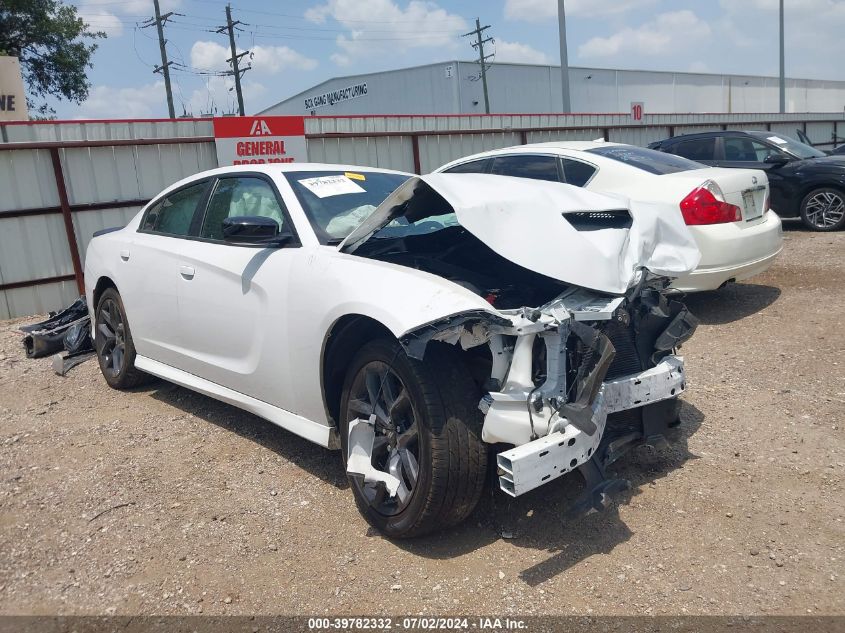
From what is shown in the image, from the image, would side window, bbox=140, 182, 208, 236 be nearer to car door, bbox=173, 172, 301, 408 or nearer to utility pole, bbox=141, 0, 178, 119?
car door, bbox=173, 172, 301, 408

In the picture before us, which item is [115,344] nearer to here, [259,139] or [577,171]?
[577,171]

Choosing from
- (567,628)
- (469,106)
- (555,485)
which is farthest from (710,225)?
(469,106)

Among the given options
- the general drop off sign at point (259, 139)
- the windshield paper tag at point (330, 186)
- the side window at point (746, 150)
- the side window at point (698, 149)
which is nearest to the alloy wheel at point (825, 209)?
the side window at point (746, 150)

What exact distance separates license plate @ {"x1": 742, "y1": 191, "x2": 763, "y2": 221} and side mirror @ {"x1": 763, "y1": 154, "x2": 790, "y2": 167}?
4774 millimetres

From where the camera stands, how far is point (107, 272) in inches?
218

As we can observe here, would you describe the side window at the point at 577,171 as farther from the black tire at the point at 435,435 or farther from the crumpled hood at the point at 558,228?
the black tire at the point at 435,435

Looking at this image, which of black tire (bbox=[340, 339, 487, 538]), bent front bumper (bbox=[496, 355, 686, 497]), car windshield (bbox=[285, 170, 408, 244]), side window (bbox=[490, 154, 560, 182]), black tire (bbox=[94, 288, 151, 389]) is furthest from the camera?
side window (bbox=[490, 154, 560, 182])

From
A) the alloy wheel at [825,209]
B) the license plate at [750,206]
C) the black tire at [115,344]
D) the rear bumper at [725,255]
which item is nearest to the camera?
the black tire at [115,344]

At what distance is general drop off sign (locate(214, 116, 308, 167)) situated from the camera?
10672mm

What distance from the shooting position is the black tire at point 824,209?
10.9 metres

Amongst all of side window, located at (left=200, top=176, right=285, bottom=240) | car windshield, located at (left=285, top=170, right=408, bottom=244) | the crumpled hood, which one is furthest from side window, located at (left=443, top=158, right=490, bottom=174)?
the crumpled hood

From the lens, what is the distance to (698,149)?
11.1m

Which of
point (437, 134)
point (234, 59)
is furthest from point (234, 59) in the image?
point (437, 134)

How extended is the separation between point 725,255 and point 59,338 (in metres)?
6.35
